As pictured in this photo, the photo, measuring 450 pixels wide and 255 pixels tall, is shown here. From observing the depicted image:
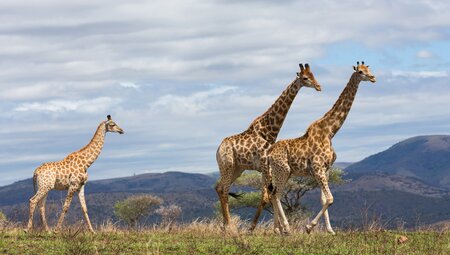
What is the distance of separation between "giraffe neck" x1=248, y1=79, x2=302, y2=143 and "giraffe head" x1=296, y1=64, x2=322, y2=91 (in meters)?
0.37

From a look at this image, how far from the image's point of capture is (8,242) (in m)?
19.0

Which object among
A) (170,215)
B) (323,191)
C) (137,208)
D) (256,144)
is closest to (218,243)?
(323,191)

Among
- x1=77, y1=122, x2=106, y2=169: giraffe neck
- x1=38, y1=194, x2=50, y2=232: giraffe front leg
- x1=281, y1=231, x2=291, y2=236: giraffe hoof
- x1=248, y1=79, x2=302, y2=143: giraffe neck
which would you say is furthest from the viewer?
x1=77, y1=122, x2=106, y2=169: giraffe neck

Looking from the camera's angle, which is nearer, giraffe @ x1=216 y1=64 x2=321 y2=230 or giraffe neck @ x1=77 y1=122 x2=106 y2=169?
giraffe @ x1=216 y1=64 x2=321 y2=230

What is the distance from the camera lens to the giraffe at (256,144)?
22797 mm

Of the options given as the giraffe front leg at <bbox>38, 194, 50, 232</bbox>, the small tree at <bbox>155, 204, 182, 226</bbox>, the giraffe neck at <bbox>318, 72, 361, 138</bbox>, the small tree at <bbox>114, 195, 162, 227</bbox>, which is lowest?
the small tree at <bbox>114, 195, 162, 227</bbox>

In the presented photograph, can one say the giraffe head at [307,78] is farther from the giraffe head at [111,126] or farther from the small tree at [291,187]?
the small tree at [291,187]

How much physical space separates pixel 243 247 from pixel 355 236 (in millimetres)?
3931

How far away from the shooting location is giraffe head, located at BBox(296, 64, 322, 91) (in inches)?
904

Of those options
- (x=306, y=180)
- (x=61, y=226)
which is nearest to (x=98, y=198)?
(x=306, y=180)

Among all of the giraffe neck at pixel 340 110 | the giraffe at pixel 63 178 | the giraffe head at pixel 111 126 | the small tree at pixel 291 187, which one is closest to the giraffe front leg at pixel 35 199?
the giraffe at pixel 63 178

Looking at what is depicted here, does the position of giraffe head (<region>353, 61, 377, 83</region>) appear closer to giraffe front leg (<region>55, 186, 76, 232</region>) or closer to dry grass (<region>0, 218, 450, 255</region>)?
dry grass (<region>0, 218, 450, 255</region>)

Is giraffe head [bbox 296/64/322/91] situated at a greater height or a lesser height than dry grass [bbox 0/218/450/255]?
greater

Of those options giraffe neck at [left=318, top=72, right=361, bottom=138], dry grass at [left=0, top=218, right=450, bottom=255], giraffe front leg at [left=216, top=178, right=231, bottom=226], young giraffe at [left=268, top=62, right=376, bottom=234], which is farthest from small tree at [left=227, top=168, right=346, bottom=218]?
dry grass at [left=0, top=218, right=450, bottom=255]
